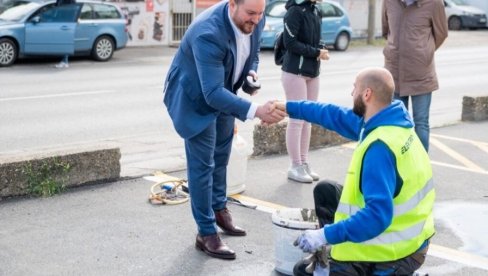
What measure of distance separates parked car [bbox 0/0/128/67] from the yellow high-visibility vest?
15215mm

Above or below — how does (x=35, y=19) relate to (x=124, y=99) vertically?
above

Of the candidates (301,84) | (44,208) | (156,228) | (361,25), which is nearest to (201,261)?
(156,228)

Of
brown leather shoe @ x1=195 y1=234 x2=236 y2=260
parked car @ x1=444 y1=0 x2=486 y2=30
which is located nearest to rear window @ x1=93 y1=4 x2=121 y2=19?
brown leather shoe @ x1=195 y1=234 x2=236 y2=260

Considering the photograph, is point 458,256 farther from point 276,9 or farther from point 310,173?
point 276,9

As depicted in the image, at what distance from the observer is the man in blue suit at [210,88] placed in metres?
5.29

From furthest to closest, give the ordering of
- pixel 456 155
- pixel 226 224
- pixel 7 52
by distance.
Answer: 1. pixel 7 52
2. pixel 456 155
3. pixel 226 224

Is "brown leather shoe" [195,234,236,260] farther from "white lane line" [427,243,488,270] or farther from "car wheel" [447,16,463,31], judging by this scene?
"car wheel" [447,16,463,31]

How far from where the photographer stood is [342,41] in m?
26.0

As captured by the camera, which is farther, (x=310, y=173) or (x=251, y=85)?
(x=310, y=173)

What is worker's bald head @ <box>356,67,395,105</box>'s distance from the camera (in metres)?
4.26

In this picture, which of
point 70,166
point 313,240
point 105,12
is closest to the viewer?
point 313,240

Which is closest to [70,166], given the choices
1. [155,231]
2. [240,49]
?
[155,231]

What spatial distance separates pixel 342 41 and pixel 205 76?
69.1 feet

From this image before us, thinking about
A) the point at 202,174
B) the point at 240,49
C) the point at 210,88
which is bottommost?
the point at 202,174
